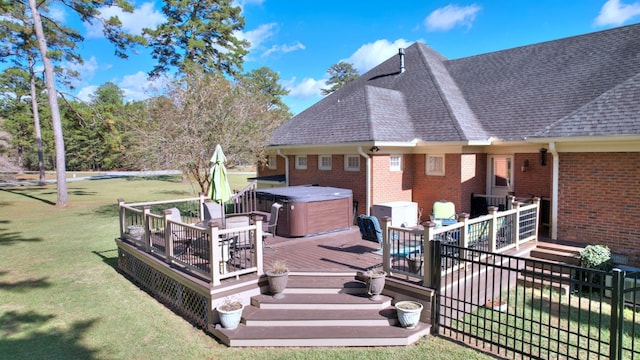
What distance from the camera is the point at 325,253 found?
9.38 meters

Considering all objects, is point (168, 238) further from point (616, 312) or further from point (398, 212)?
point (616, 312)

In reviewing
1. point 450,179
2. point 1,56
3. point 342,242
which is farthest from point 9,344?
point 1,56

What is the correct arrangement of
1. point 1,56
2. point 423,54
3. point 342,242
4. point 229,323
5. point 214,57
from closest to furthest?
point 229,323
point 342,242
point 423,54
point 1,56
point 214,57

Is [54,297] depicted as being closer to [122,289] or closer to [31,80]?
[122,289]

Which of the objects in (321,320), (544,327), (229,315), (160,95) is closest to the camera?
(229,315)

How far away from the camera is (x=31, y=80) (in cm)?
3712

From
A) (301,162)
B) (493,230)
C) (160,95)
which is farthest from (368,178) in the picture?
(160,95)

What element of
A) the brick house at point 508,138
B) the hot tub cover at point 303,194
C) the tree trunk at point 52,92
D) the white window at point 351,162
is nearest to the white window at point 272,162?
the brick house at point 508,138

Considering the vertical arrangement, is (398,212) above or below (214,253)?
above

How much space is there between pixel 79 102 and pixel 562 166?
2683 centimetres

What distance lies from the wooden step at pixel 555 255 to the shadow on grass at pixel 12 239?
17.3 metres

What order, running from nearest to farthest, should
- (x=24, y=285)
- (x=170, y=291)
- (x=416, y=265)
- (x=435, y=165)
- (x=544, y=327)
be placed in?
(x=544, y=327) < (x=416, y=265) < (x=170, y=291) < (x=24, y=285) < (x=435, y=165)

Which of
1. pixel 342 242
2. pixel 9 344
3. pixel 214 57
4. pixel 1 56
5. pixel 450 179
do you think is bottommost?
pixel 9 344

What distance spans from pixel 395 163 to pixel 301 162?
13.7 feet
